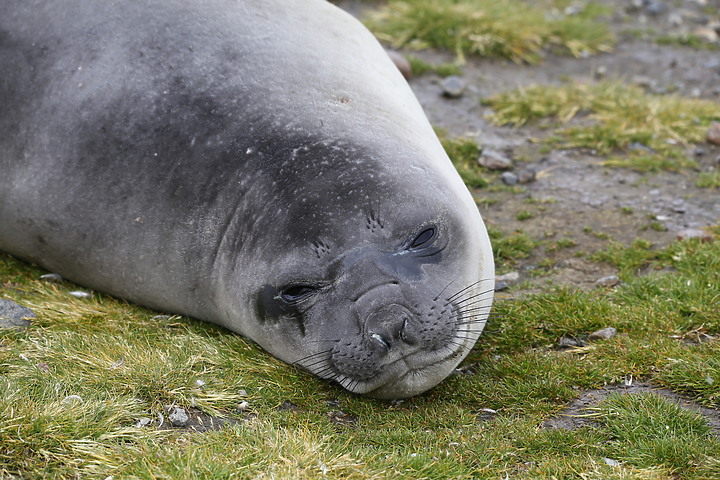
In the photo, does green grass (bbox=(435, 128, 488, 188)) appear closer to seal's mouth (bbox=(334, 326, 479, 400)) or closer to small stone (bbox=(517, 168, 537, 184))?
small stone (bbox=(517, 168, 537, 184))

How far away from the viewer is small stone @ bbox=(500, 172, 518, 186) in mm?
6688

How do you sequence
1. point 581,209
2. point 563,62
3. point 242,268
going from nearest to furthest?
point 242,268 → point 581,209 → point 563,62

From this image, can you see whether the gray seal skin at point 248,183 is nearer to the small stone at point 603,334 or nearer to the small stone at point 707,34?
the small stone at point 603,334

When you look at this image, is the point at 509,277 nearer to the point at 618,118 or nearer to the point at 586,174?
the point at 586,174

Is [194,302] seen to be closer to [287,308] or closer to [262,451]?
[287,308]

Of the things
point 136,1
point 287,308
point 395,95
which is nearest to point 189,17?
point 136,1

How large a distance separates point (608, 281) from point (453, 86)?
358cm

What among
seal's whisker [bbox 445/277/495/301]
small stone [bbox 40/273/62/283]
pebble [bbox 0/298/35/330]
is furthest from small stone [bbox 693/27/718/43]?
pebble [bbox 0/298/35/330]

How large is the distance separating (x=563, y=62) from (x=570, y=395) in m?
6.13

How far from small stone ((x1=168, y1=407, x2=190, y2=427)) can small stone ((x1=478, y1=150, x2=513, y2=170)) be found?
148 inches

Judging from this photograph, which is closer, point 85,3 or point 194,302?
point 194,302

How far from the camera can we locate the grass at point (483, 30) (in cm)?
932

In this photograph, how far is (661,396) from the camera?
398cm

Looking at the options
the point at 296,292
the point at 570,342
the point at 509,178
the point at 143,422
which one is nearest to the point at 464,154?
the point at 509,178
